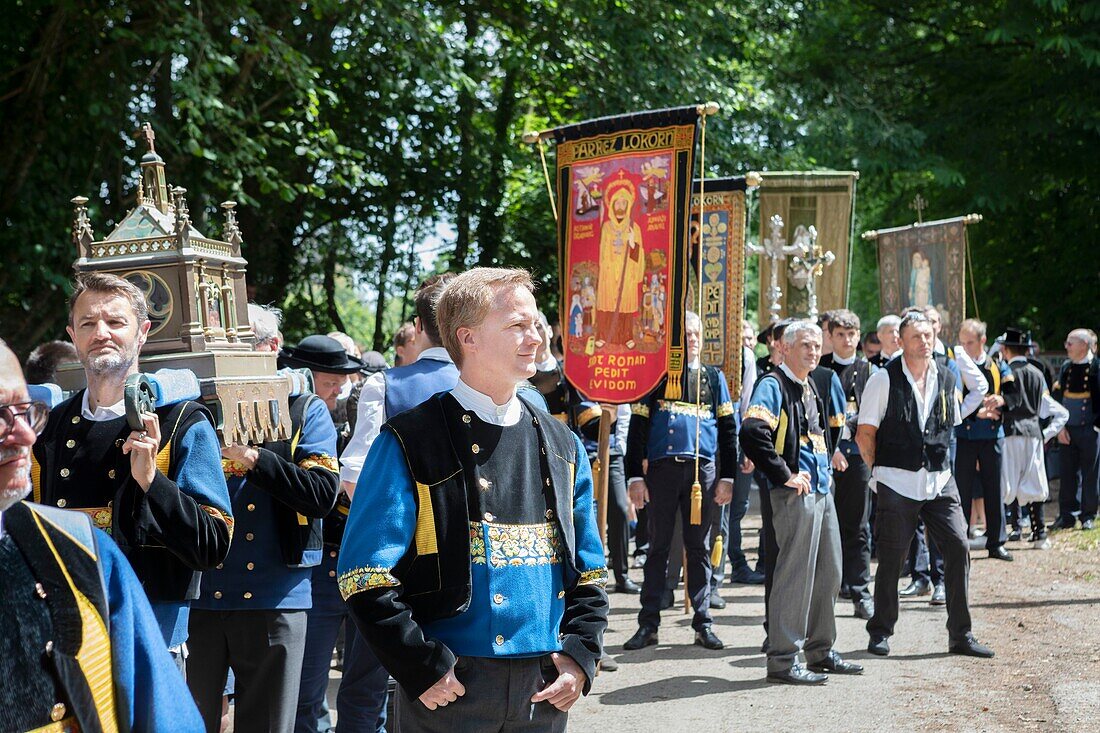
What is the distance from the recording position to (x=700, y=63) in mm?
18266

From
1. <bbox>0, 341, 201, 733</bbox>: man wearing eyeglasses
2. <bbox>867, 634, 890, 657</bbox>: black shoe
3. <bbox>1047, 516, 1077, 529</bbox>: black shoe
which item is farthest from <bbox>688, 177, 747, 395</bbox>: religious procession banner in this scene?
<bbox>0, 341, 201, 733</bbox>: man wearing eyeglasses

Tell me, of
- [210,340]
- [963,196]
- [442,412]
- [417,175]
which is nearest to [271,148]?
[417,175]

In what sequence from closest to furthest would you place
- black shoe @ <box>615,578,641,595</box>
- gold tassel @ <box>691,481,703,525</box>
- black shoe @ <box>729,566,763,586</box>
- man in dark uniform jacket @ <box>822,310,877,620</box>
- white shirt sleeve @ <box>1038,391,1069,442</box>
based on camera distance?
1. gold tassel @ <box>691,481,703,525</box>
2. man in dark uniform jacket @ <box>822,310,877,620</box>
3. black shoe @ <box>615,578,641,595</box>
4. black shoe @ <box>729,566,763,586</box>
5. white shirt sleeve @ <box>1038,391,1069,442</box>

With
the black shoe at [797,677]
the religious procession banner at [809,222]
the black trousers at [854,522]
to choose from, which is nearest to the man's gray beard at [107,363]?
the black shoe at [797,677]

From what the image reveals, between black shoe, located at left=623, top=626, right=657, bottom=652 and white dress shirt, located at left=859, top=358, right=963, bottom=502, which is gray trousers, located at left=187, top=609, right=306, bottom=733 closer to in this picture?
black shoe, located at left=623, top=626, right=657, bottom=652

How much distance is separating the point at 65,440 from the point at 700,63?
15746 mm

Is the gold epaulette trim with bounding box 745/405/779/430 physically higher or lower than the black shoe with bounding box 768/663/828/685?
higher

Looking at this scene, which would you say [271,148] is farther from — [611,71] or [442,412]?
[442,412]

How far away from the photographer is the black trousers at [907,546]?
8.10 m

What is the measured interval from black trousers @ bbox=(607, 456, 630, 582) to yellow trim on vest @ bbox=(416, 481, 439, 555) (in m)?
6.80

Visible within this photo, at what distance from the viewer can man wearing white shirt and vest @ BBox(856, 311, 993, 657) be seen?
8.09 metres

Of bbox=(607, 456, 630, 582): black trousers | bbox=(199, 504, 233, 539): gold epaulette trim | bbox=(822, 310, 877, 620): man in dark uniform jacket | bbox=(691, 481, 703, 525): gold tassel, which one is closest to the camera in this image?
bbox=(199, 504, 233, 539): gold epaulette trim

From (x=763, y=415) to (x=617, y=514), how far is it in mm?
2987

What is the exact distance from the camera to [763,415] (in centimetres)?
749
